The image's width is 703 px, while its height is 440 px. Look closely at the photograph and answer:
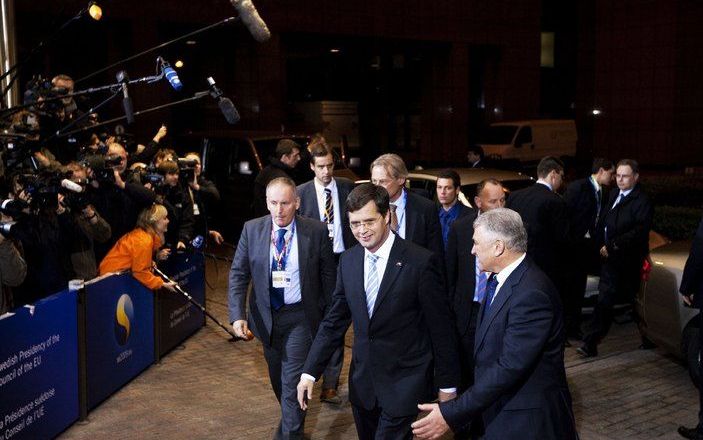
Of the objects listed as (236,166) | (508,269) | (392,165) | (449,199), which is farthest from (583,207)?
(236,166)

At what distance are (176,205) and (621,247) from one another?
16.6ft

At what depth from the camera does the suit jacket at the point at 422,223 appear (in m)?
6.48

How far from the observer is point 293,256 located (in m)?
5.72

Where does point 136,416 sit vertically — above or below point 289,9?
below

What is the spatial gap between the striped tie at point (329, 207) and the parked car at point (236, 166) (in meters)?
7.70

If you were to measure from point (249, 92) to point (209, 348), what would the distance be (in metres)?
17.9

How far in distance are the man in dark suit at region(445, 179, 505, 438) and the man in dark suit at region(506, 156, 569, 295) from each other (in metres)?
1.09

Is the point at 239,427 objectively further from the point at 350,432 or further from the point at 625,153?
the point at 625,153

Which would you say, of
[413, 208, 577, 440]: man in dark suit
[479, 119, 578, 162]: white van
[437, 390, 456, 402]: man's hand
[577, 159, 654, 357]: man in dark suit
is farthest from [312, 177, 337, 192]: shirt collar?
[479, 119, 578, 162]: white van

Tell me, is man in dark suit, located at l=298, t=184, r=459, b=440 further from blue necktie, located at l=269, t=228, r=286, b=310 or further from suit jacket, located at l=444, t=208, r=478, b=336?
suit jacket, located at l=444, t=208, r=478, b=336

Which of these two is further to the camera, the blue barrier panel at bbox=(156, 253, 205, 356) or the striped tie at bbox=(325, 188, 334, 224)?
the blue barrier panel at bbox=(156, 253, 205, 356)

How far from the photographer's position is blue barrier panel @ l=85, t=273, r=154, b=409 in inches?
272

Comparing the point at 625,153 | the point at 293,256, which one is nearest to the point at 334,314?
the point at 293,256

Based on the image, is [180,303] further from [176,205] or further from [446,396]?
[446,396]
